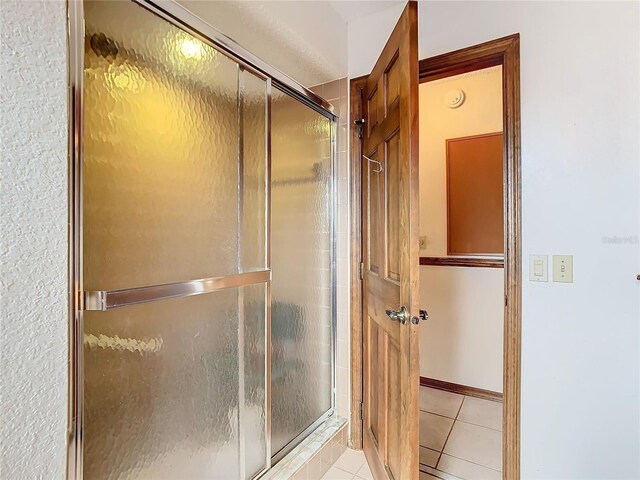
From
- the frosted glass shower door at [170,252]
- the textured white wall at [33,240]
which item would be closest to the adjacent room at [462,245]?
the frosted glass shower door at [170,252]

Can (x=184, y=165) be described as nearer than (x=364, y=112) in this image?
Yes

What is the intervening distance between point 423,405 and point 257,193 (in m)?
2.04

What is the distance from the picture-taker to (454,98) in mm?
2684

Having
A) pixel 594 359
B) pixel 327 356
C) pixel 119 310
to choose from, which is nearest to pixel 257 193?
pixel 119 310

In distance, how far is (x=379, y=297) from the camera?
164cm

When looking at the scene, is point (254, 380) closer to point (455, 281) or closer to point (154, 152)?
point (154, 152)

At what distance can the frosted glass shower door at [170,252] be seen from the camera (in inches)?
36.1

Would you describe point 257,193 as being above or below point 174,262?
above

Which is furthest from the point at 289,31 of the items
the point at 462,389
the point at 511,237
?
the point at 462,389

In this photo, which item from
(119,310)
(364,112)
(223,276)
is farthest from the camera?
(364,112)

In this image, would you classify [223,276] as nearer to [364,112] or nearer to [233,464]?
[233,464]

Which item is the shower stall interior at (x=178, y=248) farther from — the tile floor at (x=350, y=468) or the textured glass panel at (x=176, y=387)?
the tile floor at (x=350, y=468)

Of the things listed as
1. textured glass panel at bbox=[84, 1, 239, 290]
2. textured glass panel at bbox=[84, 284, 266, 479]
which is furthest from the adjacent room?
textured glass panel at bbox=[84, 1, 239, 290]

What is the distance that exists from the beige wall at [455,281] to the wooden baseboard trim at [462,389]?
35 millimetres
